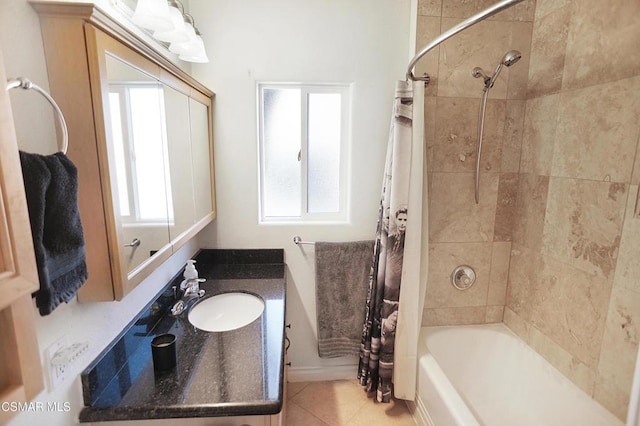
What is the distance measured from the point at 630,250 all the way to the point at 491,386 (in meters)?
1.14

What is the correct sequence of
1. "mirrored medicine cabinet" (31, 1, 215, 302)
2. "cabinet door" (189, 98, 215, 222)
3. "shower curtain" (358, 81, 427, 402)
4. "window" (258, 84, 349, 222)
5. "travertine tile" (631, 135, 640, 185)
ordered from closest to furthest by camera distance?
"mirrored medicine cabinet" (31, 1, 215, 302) → "travertine tile" (631, 135, 640, 185) → "cabinet door" (189, 98, 215, 222) → "shower curtain" (358, 81, 427, 402) → "window" (258, 84, 349, 222)

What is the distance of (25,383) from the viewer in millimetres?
528

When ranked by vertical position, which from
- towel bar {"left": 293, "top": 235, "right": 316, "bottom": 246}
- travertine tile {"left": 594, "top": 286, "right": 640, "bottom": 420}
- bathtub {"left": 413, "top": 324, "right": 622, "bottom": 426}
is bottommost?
bathtub {"left": 413, "top": 324, "right": 622, "bottom": 426}

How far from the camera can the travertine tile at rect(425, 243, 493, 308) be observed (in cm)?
201

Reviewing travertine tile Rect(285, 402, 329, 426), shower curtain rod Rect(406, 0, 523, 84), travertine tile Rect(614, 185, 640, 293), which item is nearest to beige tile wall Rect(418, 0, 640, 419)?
travertine tile Rect(614, 185, 640, 293)

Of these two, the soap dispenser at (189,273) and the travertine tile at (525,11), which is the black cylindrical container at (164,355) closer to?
the soap dispenser at (189,273)

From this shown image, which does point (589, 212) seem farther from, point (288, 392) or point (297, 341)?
point (288, 392)

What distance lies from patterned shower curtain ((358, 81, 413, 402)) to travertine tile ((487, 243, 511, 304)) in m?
0.71

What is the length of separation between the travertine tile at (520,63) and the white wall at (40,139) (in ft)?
7.17

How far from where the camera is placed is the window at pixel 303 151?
6.69ft

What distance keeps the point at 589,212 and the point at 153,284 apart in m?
2.10

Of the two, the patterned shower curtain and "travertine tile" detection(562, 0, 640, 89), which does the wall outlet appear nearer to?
the patterned shower curtain

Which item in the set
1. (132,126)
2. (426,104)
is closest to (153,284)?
(132,126)

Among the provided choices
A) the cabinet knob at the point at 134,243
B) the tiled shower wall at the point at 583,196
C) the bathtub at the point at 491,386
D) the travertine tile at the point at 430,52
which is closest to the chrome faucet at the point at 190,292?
the cabinet knob at the point at 134,243
